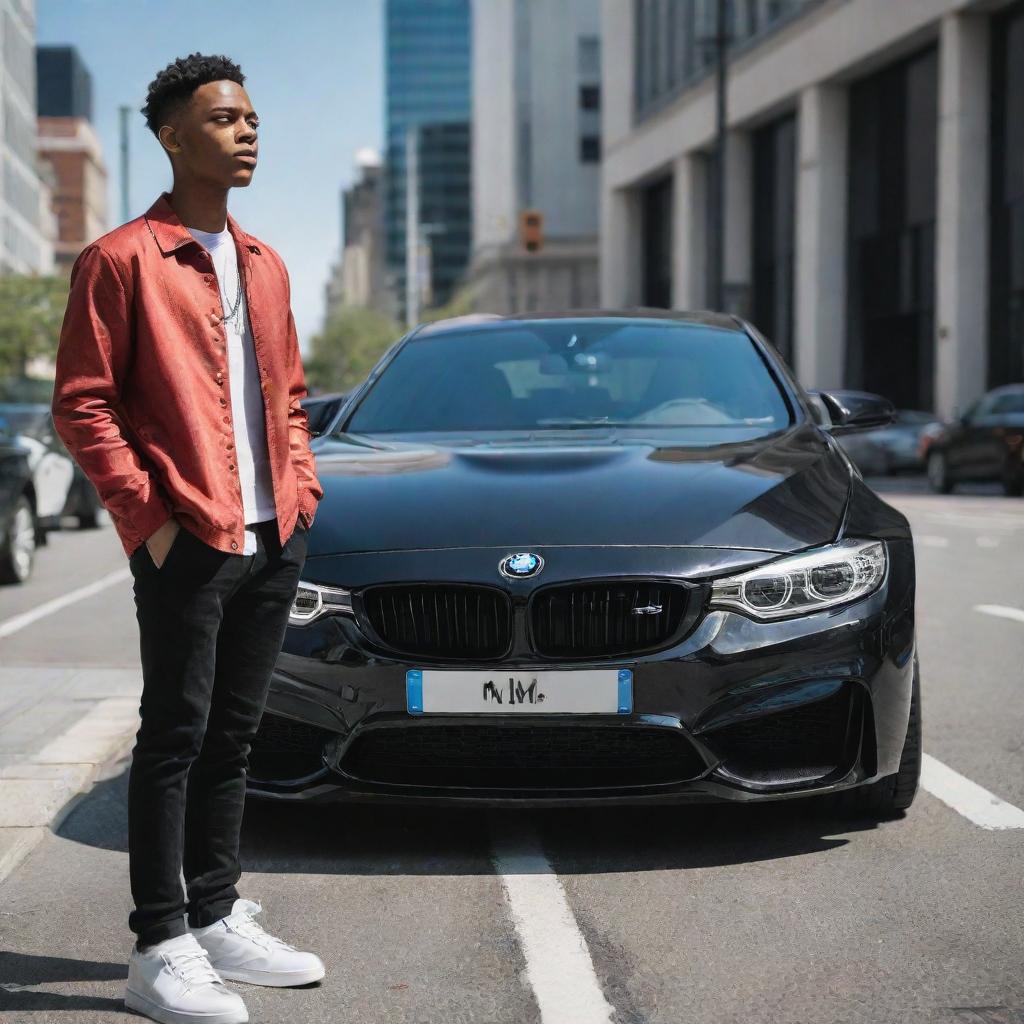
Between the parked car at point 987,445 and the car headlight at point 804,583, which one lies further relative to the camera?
the parked car at point 987,445

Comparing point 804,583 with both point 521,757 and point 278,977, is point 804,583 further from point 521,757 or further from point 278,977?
point 278,977

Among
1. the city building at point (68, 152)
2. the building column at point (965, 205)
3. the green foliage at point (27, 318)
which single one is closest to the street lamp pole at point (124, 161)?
the green foliage at point (27, 318)

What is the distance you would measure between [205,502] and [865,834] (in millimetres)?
2270

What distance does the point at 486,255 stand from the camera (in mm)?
119062

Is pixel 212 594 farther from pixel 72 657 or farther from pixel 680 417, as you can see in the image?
pixel 72 657

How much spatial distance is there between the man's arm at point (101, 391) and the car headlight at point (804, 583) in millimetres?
1586

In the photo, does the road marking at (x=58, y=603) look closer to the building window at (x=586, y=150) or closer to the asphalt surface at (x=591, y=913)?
the asphalt surface at (x=591, y=913)

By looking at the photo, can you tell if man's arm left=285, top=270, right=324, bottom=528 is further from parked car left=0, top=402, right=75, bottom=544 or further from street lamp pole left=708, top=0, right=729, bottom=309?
street lamp pole left=708, top=0, right=729, bottom=309

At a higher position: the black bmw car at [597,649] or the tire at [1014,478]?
the black bmw car at [597,649]

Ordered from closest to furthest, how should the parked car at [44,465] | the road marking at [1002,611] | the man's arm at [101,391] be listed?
the man's arm at [101,391]
the road marking at [1002,611]
the parked car at [44,465]

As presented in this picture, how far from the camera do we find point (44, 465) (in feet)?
52.7

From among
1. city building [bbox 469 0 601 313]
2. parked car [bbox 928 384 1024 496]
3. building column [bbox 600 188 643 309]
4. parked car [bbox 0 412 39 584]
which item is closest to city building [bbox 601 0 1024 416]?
building column [bbox 600 188 643 309]

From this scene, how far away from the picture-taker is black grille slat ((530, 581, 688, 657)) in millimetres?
4305

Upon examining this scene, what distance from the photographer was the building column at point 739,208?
45.9 meters
